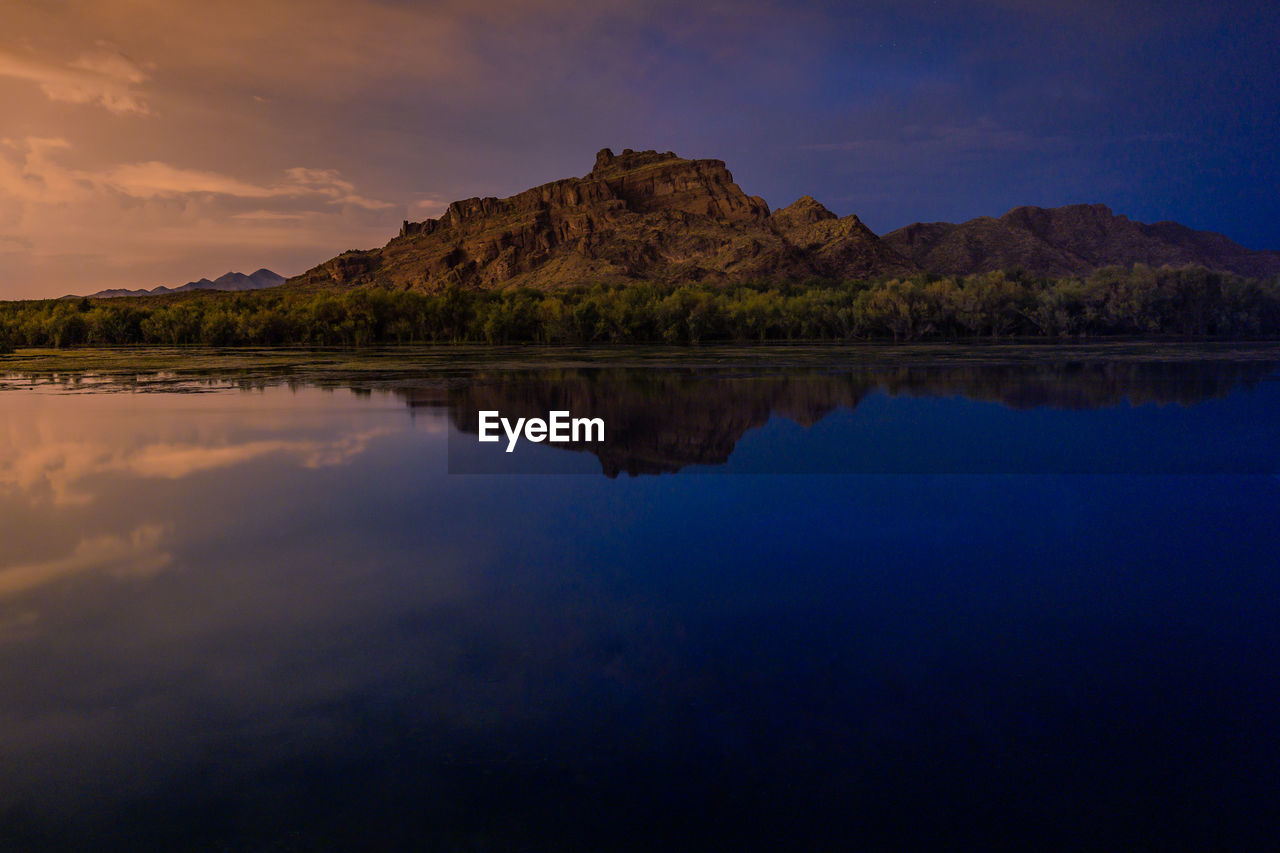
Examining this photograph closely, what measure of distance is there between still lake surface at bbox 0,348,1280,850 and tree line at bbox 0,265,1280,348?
54767 millimetres

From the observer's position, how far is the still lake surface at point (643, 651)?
4270 mm

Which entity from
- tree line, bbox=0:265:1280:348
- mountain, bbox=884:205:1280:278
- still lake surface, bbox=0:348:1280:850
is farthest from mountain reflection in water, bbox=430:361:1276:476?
mountain, bbox=884:205:1280:278

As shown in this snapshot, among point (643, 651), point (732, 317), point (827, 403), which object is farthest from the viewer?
point (732, 317)

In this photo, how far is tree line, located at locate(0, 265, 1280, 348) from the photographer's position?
61.2m

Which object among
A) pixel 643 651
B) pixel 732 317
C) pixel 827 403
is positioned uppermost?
pixel 732 317

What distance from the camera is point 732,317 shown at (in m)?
69.8

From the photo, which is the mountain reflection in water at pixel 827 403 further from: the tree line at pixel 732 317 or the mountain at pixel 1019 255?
the mountain at pixel 1019 255

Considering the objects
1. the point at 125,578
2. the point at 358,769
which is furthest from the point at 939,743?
the point at 125,578

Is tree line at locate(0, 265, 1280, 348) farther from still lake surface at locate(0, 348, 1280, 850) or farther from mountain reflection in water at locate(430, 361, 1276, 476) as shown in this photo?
still lake surface at locate(0, 348, 1280, 850)

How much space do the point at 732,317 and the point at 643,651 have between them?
65.3m

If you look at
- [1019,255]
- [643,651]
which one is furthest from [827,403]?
[1019,255]

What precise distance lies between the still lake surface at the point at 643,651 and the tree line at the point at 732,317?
54767 mm

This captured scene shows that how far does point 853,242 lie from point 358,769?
537 feet

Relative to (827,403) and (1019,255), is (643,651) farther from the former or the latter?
(1019,255)
